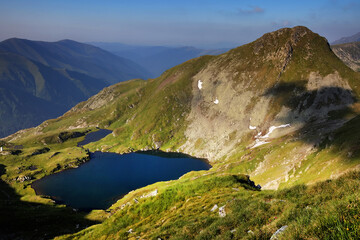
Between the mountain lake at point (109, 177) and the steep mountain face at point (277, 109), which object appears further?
the mountain lake at point (109, 177)

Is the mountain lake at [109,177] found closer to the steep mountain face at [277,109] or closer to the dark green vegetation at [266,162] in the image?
the dark green vegetation at [266,162]

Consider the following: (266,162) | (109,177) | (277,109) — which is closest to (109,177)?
(109,177)

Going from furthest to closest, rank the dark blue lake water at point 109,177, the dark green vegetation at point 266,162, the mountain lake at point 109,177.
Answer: the dark blue lake water at point 109,177
the mountain lake at point 109,177
the dark green vegetation at point 266,162

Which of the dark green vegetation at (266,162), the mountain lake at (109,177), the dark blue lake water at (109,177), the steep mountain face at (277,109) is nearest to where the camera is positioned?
the dark green vegetation at (266,162)

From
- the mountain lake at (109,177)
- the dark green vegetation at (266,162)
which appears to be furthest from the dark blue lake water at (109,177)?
the dark green vegetation at (266,162)

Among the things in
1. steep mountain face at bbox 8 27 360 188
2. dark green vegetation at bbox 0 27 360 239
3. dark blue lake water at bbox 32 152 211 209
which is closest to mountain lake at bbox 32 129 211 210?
dark blue lake water at bbox 32 152 211 209

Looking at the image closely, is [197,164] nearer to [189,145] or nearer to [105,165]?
[189,145]

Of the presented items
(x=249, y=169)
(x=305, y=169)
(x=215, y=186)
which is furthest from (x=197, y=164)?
(x=215, y=186)
